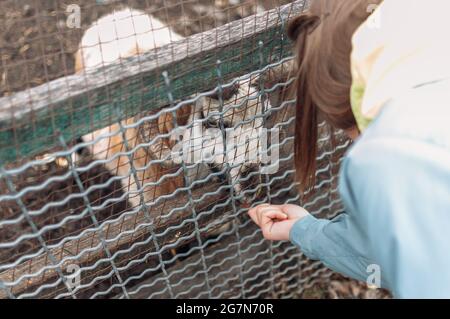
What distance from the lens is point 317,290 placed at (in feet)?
7.65

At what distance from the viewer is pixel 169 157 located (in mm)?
1415

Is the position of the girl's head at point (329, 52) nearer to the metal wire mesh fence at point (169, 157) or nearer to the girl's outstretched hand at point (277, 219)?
the metal wire mesh fence at point (169, 157)

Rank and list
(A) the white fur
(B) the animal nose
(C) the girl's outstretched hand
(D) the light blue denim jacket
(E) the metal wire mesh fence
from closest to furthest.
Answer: (D) the light blue denim jacket → (E) the metal wire mesh fence → (C) the girl's outstretched hand → (B) the animal nose → (A) the white fur

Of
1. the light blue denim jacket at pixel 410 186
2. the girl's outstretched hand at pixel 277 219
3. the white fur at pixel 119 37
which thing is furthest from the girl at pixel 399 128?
the white fur at pixel 119 37

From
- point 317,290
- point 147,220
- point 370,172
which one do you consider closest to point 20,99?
point 147,220

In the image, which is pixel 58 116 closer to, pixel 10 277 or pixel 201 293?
pixel 10 277

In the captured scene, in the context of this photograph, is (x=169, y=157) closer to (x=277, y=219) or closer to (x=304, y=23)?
(x=277, y=219)

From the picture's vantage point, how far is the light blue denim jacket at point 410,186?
2.85 feet

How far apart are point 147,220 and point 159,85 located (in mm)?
413

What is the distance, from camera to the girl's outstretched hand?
1.49m

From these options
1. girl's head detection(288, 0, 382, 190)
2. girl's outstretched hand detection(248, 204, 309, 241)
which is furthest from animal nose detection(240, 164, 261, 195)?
girl's head detection(288, 0, 382, 190)

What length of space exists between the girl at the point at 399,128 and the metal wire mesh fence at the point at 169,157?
0.36 metres

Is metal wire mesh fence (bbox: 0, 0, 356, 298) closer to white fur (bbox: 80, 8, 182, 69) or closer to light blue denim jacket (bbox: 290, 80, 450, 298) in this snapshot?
white fur (bbox: 80, 8, 182, 69)

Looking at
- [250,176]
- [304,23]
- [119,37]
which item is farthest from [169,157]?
[119,37]
